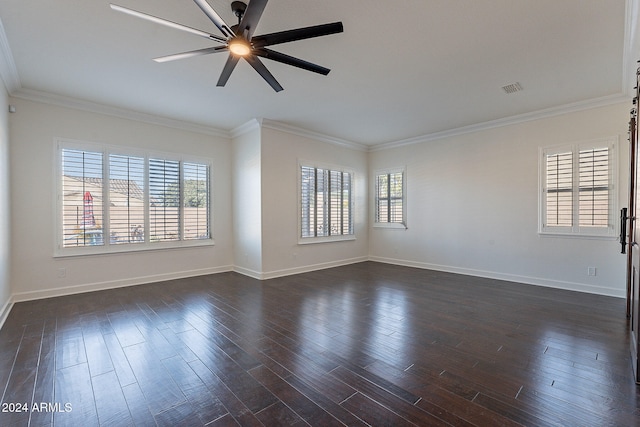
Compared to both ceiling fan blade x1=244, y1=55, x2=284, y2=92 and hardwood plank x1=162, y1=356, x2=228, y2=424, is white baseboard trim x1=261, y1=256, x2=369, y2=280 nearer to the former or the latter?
hardwood plank x1=162, y1=356, x2=228, y2=424

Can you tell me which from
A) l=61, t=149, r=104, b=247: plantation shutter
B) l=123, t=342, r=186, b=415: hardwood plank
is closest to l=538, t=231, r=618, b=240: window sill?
l=123, t=342, r=186, b=415: hardwood plank

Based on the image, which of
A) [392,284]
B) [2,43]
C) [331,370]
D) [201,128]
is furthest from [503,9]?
[201,128]

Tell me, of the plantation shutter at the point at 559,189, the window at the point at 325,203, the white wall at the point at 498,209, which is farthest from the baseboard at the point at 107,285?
the plantation shutter at the point at 559,189

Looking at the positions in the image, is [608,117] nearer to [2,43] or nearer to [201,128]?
[201,128]

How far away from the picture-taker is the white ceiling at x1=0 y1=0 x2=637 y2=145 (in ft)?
8.48

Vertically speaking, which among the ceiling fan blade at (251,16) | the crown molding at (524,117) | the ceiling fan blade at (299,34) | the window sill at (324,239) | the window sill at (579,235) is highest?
the crown molding at (524,117)

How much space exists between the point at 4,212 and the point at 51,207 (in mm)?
751

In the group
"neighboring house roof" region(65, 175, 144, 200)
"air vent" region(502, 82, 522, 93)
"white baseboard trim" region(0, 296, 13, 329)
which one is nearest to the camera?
"white baseboard trim" region(0, 296, 13, 329)

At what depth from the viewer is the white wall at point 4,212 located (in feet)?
11.6

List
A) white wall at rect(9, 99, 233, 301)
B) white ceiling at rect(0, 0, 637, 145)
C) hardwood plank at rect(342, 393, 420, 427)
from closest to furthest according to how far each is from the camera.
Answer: hardwood plank at rect(342, 393, 420, 427), white ceiling at rect(0, 0, 637, 145), white wall at rect(9, 99, 233, 301)

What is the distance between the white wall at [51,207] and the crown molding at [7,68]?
0.35 m

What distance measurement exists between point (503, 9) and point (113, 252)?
5.99m

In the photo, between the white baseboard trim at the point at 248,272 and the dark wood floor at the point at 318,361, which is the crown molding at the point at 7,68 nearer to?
the dark wood floor at the point at 318,361

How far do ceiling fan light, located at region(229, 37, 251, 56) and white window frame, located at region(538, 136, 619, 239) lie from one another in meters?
5.01
